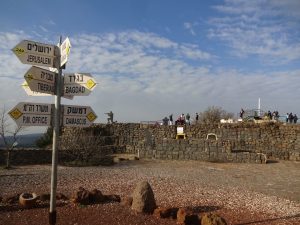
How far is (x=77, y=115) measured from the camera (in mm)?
6406

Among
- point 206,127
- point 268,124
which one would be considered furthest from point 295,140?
point 206,127

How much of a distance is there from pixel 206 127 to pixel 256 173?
14.3 m

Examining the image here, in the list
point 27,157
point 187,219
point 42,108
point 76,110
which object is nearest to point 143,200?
point 187,219

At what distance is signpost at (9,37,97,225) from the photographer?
19.5ft

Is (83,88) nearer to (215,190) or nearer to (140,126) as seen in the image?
(215,190)

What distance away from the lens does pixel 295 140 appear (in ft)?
94.2

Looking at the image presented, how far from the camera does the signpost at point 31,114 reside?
19.3 ft

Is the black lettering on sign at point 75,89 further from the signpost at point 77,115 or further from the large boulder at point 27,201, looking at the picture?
the large boulder at point 27,201

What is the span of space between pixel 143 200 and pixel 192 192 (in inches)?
157

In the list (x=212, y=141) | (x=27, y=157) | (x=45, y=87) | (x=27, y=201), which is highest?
(x=45, y=87)

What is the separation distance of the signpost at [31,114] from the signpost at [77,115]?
0.27 meters

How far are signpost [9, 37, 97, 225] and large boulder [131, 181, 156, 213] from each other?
7.22ft

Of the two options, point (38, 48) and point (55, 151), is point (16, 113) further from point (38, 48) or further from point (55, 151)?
point (38, 48)

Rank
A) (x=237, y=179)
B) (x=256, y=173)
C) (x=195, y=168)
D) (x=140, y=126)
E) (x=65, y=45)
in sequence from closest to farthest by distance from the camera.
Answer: (x=65, y=45) → (x=237, y=179) → (x=256, y=173) → (x=195, y=168) → (x=140, y=126)
